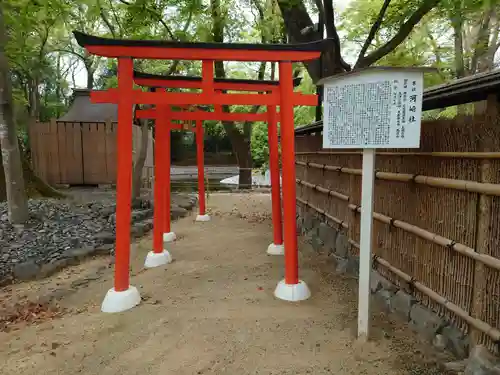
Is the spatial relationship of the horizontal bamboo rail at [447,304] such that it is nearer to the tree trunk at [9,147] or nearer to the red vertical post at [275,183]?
the red vertical post at [275,183]

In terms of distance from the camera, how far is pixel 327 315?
11.5 feet

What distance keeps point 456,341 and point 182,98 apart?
10.4 feet

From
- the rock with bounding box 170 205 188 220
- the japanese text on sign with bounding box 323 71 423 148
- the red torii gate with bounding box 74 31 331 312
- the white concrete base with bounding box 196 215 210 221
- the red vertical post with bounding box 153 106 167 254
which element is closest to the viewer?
the japanese text on sign with bounding box 323 71 423 148

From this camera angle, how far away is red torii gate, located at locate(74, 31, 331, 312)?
3699 mm

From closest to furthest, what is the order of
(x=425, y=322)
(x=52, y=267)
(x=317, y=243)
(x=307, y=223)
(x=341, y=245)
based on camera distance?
(x=425, y=322) < (x=341, y=245) < (x=52, y=267) < (x=317, y=243) < (x=307, y=223)

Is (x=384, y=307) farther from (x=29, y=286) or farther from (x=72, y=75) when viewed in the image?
(x=72, y=75)

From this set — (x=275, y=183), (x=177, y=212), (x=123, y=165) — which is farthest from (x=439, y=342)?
(x=177, y=212)

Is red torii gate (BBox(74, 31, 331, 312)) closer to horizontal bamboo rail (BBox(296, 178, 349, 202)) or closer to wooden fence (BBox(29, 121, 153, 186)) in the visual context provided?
horizontal bamboo rail (BBox(296, 178, 349, 202))

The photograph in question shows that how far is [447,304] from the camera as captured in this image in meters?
2.69

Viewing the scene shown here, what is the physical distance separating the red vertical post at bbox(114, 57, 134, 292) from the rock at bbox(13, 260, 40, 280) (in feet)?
6.18

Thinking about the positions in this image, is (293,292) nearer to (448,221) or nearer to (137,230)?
(448,221)

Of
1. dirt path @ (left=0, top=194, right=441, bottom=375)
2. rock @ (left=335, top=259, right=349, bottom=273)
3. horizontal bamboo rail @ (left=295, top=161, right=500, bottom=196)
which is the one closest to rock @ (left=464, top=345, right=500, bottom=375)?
dirt path @ (left=0, top=194, right=441, bottom=375)

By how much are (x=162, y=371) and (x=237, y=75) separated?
13479 millimetres

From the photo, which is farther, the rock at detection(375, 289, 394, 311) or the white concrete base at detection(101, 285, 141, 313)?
the white concrete base at detection(101, 285, 141, 313)
